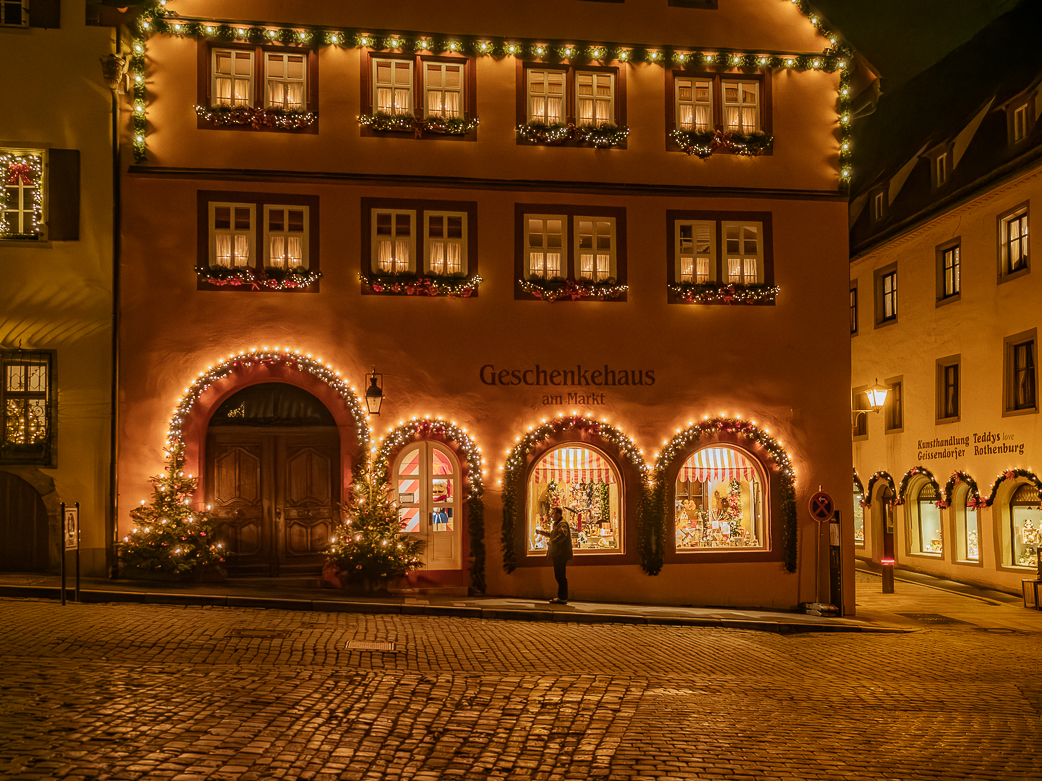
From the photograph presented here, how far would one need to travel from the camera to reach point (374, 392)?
16875 millimetres

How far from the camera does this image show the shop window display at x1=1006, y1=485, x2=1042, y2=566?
2262 cm

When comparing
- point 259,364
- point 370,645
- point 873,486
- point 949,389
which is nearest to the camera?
point 370,645

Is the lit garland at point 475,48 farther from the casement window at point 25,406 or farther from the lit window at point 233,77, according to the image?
the casement window at point 25,406

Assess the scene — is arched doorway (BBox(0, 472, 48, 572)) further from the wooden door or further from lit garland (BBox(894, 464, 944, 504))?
lit garland (BBox(894, 464, 944, 504))

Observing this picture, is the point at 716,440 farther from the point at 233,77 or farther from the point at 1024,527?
the point at 233,77

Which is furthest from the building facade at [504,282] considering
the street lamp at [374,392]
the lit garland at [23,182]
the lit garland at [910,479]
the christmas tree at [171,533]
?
the lit garland at [910,479]

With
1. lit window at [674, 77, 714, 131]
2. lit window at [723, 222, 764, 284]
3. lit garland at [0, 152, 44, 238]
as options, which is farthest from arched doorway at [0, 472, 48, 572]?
lit window at [674, 77, 714, 131]

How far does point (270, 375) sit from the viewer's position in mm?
17406

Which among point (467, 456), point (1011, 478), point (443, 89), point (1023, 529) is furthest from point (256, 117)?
point (1023, 529)

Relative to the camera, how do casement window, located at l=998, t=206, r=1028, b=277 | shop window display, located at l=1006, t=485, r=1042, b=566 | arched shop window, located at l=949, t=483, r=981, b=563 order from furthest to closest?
arched shop window, located at l=949, t=483, r=981, b=563 → casement window, located at l=998, t=206, r=1028, b=277 → shop window display, located at l=1006, t=485, r=1042, b=566

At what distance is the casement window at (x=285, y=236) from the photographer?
688 inches

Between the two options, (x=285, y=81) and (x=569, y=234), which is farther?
(x=569, y=234)

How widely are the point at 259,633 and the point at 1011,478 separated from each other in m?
18.1

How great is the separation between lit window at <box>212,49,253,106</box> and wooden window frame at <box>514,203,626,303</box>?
5.13m
